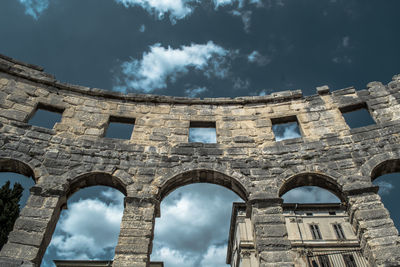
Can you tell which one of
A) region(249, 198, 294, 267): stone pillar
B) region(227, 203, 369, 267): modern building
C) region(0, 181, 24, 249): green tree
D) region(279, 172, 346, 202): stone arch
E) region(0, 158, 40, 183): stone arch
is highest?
region(227, 203, 369, 267): modern building

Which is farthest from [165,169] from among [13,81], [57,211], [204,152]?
[13,81]

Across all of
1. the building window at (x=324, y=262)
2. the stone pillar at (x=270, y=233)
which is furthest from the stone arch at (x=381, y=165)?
the building window at (x=324, y=262)

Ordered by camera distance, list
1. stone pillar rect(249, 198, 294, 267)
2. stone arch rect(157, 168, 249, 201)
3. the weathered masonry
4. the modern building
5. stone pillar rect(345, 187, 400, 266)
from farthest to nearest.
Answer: the modern building < stone arch rect(157, 168, 249, 201) < the weathered masonry < stone pillar rect(249, 198, 294, 267) < stone pillar rect(345, 187, 400, 266)

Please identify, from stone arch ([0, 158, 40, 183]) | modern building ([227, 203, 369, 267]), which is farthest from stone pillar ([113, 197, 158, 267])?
modern building ([227, 203, 369, 267])

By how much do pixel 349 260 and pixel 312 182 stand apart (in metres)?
18.3

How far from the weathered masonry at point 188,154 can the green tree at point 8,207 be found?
5893 millimetres

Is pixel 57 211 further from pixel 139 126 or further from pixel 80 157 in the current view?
pixel 139 126

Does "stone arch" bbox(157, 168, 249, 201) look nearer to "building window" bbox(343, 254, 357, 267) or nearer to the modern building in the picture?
the modern building

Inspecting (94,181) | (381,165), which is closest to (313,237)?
(381,165)

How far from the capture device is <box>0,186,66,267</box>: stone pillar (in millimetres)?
5648

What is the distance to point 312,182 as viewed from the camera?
771cm

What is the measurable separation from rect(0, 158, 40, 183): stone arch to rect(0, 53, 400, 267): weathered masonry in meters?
0.04

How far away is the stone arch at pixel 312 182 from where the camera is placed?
7324 millimetres

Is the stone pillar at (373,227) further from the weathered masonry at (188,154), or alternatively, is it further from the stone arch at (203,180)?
→ the stone arch at (203,180)
